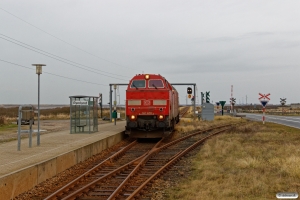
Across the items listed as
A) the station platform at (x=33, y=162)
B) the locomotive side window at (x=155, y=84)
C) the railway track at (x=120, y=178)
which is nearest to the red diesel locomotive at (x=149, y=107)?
the locomotive side window at (x=155, y=84)

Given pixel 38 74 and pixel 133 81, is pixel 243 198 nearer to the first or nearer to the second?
pixel 38 74

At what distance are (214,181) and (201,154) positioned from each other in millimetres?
4926

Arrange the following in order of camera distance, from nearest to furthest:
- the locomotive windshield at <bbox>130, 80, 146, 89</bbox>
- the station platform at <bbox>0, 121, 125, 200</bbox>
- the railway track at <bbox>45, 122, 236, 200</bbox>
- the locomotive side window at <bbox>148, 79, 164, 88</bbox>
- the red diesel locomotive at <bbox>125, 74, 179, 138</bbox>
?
1. the station platform at <bbox>0, 121, 125, 200</bbox>
2. the railway track at <bbox>45, 122, 236, 200</bbox>
3. the red diesel locomotive at <bbox>125, 74, 179, 138</bbox>
4. the locomotive side window at <bbox>148, 79, 164, 88</bbox>
5. the locomotive windshield at <bbox>130, 80, 146, 89</bbox>

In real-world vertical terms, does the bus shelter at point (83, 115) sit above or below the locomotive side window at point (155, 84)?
below

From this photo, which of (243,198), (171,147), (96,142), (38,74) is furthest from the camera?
(171,147)

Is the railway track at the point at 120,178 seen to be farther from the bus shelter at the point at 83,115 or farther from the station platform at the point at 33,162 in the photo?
the bus shelter at the point at 83,115

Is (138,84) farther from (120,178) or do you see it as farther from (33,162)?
(33,162)

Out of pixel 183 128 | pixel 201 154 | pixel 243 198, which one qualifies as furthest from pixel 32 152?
pixel 183 128

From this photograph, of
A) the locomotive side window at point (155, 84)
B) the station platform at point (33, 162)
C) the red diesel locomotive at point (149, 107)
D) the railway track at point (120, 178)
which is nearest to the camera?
the station platform at point (33, 162)

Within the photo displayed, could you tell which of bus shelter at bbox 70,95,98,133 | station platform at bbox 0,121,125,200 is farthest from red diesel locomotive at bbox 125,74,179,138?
station platform at bbox 0,121,125,200

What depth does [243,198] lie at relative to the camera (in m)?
8.02

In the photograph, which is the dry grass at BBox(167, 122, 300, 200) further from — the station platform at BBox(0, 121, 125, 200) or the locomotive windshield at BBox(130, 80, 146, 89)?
the locomotive windshield at BBox(130, 80, 146, 89)

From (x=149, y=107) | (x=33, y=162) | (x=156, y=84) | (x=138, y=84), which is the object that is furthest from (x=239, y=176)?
(x=138, y=84)

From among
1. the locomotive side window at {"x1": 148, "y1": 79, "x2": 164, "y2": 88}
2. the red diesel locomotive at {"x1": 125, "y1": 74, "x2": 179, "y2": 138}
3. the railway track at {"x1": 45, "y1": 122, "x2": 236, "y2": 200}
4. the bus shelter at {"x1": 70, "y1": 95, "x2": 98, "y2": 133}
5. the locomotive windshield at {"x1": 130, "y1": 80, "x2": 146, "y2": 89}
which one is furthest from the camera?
the locomotive windshield at {"x1": 130, "y1": 80, "x2": 146, "y2": 89}
